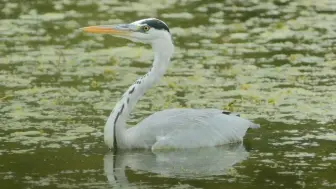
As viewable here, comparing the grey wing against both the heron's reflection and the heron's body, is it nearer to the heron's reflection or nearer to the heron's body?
the heron's body

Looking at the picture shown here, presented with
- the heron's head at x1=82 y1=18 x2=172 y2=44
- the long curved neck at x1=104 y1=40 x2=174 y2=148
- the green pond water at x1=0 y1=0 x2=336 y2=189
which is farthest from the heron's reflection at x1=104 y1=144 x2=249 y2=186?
the heron's head at x1=82 y1=18 x2=172 y2=44

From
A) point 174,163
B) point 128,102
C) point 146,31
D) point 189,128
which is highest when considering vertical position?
point 146,31

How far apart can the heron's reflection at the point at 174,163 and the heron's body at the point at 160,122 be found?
110mm

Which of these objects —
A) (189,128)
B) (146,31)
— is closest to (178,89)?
(146,31)

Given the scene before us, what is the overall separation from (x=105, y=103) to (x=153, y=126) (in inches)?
75.9

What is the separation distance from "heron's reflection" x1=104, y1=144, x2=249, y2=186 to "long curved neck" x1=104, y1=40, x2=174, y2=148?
0.48ft

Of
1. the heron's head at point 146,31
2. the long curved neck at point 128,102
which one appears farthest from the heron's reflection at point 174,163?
the heron's head at point 146,31

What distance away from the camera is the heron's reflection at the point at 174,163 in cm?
948

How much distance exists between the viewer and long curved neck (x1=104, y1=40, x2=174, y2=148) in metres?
10.5

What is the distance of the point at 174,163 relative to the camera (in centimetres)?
999

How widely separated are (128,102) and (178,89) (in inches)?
102

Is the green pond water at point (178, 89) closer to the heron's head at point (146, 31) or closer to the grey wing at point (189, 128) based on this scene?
the grey wing at point (189, 128)

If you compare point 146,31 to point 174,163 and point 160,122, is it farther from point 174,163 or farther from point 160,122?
point 174,163

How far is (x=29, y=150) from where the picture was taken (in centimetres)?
1024
